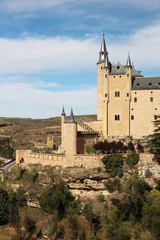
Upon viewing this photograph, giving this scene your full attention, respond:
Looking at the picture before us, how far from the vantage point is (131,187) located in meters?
36.1

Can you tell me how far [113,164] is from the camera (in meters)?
38.4

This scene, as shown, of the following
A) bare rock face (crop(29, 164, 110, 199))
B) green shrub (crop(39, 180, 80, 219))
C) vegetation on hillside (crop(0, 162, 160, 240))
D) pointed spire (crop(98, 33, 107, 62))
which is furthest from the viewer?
pointed spire (crop(98, 33, 107, 62))

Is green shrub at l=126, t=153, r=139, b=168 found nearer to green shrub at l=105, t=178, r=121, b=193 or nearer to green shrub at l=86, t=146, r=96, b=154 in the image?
green shrub at l=105, t=178, r=121, b=193

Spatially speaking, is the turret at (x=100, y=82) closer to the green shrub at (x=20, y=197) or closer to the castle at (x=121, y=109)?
the castle at (x=121, y=109)

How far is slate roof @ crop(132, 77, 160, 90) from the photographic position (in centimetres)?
4581

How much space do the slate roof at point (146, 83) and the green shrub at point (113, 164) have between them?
544 inches

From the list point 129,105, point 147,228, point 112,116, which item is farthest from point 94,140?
point 147,228

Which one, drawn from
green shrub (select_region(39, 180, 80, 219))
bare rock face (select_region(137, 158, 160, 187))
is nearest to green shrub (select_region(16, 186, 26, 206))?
green shrub (select_region(39, 180, 80, 219))

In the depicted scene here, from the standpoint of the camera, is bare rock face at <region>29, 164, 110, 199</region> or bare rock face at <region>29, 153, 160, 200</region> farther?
bare rock face at <region>29, 164, 110, 199</region>

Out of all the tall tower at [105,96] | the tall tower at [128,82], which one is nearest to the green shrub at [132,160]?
the tall tower at [128,82]

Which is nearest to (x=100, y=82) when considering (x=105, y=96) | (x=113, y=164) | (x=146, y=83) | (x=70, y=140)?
(x=105, y=96)

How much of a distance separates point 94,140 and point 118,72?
487 inches

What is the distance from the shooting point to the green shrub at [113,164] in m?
38.2

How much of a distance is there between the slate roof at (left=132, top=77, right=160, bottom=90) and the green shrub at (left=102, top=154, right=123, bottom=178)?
544 inches
